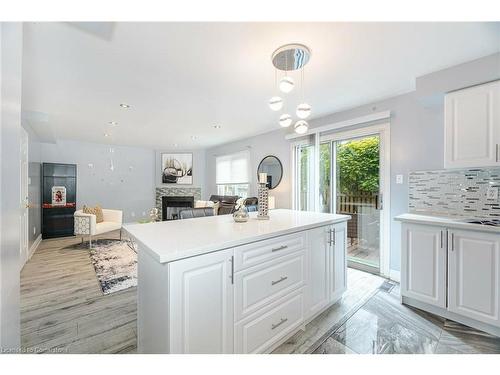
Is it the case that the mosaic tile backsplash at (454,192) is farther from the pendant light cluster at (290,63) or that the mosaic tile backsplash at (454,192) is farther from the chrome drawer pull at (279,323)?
the chrome drawer pull at (279,323)

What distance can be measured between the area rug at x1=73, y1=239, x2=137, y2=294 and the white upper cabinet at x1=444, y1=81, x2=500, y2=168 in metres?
3.73

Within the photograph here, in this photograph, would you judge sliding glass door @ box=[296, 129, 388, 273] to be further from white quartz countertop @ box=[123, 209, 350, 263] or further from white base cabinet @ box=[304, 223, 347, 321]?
white quartz countertop @ box=[123, 209, 350, 263]

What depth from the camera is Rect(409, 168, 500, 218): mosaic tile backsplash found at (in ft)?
6.90

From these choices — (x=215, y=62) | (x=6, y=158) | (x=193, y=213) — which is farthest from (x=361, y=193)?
(x=6, y=158)

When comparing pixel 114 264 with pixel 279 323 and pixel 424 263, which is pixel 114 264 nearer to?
pixel 279 323

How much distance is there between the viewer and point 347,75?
224 cm

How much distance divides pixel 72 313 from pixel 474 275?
3.56m

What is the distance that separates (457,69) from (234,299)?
9.28 feet

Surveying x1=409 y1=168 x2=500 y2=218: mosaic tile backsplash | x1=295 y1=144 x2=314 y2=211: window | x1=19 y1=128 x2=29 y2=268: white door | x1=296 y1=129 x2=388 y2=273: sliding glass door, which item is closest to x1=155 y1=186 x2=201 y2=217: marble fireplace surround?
x1=19 y1=128 x2=29 y2=268: white door

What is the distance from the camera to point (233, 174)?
5879 millimetres
